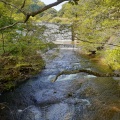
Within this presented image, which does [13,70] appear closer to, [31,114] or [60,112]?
[31,114]

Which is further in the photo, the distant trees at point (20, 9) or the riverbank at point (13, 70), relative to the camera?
the riverbank at point (13, 70)

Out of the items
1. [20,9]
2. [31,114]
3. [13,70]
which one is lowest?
[31,114]

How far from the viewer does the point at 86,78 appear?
1162cm

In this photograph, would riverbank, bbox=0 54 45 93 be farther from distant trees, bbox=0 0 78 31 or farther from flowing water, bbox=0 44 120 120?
distant trees, bbox=0 0 78 31

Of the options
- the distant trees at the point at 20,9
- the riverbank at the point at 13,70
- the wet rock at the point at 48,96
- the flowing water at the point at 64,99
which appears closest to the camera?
the distant trees at the point at 20,9

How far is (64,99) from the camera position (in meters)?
8.88

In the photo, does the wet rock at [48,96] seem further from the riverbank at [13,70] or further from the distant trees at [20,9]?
the distant trees at [20,9]

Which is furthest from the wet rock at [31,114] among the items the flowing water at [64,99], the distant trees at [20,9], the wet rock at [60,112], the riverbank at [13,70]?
the distant trees at [20,9]

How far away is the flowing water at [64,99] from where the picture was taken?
7.48m

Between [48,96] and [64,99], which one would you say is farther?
[48,96]

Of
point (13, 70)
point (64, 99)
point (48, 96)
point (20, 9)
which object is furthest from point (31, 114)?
point (20, 9)

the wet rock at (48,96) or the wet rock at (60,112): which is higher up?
the wet rock at (48,96)

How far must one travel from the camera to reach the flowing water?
7484mm

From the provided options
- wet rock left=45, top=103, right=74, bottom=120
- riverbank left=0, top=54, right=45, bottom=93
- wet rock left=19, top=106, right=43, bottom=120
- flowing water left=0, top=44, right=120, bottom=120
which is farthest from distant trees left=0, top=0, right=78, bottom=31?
wet rock left=45, top=103, right=74, bottom=120
